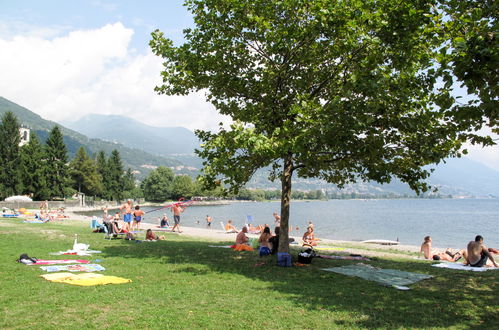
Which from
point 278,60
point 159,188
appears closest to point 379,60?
point 278,60

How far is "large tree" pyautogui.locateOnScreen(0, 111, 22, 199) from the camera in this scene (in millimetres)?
66750

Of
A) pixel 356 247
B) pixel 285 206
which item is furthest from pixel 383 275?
pixel 356 247

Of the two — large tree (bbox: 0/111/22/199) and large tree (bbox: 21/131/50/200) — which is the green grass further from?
large tree (bbox: 21/131/50/200)

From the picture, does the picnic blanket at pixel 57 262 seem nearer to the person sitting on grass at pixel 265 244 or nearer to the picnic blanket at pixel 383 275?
the person sitting on grass at pixel 265 244

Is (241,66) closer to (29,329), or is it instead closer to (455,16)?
(455,16)

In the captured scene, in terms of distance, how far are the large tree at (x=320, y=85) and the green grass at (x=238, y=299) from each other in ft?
10.0

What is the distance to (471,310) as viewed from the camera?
7781mm

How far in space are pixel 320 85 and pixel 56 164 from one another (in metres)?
73.6

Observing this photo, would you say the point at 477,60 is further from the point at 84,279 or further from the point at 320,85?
the point at 84,279

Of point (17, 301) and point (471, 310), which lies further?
point (471, 310)

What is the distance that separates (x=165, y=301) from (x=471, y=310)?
19.6ft

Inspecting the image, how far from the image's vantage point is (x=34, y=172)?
68812mm

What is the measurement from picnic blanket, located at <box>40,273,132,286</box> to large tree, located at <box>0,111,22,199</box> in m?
66.9

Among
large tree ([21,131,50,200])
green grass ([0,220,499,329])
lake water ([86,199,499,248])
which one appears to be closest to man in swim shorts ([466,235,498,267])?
green grass ([0,220,499,329])
